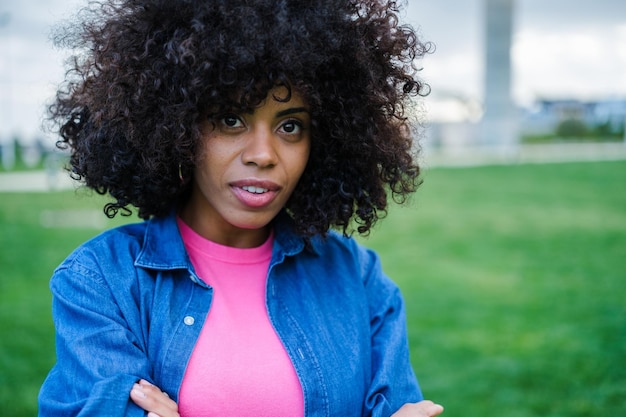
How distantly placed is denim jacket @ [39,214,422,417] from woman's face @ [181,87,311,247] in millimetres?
167

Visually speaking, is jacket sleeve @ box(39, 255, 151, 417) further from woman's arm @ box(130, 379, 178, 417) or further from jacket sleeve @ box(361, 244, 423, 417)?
jacket sleeve @ box(361, 244, 423, 417)

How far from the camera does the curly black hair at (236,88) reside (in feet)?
6.36

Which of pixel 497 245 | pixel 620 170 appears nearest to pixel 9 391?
pixel 497 245

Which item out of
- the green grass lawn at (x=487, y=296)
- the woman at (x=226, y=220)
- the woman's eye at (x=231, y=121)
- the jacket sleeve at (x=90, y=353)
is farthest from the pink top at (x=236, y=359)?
the green grass lawn at (x=487, y=296)

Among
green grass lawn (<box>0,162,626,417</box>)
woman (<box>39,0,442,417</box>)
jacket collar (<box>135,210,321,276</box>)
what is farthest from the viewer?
green grass lawn (<box>0,162,626,417</box>)

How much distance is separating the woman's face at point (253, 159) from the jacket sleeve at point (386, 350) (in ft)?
1.38

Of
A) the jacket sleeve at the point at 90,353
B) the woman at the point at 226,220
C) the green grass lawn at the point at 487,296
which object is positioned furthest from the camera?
the green grass lawn at the point at 487,296

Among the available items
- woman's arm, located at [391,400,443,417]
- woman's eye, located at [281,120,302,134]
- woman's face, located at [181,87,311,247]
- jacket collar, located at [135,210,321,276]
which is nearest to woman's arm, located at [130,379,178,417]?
jacket collar, located at [135,210,321,276]

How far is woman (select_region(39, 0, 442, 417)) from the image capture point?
1.87 metres

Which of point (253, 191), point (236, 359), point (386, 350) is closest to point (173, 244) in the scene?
point (253, 191)

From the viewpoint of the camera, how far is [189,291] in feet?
6.52

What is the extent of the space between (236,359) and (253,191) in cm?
46

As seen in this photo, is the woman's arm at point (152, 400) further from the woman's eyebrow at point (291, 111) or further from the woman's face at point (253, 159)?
the woman's eyebrow at point (291, 111)

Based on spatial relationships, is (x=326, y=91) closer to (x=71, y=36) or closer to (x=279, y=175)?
(x=279, y=175)
